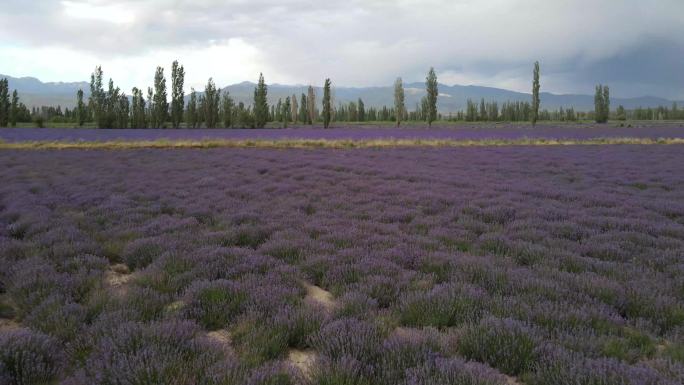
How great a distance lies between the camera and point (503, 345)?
3484 mm

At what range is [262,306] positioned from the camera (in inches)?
172

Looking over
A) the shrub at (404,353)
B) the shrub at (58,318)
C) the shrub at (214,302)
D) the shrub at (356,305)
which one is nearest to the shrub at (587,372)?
the shrub at (404,353)

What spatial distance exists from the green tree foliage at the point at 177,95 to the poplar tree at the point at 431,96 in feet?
140

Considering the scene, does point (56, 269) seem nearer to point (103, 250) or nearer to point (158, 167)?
point (103, 250)

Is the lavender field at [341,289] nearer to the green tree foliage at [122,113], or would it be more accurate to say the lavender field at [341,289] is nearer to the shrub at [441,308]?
the shrub at [441,308]

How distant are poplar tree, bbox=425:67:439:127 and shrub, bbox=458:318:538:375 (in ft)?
222

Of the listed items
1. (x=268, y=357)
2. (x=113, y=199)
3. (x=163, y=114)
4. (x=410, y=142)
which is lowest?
(x=268, y=357)

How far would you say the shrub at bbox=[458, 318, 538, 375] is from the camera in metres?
3.34

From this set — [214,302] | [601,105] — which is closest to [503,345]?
[214,302]

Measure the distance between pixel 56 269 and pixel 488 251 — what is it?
6.60 meters

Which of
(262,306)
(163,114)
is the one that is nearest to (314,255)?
(262,306)

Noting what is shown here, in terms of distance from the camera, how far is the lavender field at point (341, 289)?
316 centimetres

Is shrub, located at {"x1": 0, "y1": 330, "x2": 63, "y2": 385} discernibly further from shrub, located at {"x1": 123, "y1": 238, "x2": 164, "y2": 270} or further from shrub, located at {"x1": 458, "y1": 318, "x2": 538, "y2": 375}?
shrub, located at {"x1": 458, "y1": 318, "x2": 538, "y2": 375}

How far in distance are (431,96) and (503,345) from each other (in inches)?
2904
